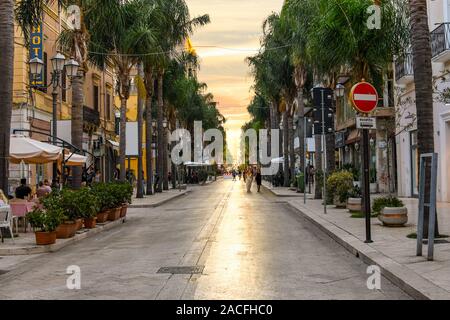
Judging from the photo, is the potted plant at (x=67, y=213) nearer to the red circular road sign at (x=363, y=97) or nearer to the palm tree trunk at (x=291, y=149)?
the red circular road sign at (x=363, y=97)

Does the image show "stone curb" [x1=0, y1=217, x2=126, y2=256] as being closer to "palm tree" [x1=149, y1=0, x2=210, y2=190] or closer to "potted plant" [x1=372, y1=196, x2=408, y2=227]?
"potted plant" [x1=372, y1=196, x2=408, y2=227]

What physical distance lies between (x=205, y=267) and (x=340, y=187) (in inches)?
505

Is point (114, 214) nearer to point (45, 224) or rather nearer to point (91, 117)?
point (45, 224)

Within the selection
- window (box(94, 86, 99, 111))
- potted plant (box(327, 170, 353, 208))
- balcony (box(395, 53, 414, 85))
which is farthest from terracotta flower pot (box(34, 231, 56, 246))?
window (box(94, 86, 99, 111))

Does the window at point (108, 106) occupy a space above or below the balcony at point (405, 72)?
above

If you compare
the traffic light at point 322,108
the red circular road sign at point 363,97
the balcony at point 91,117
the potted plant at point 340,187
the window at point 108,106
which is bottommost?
the potted plant at point 340,187

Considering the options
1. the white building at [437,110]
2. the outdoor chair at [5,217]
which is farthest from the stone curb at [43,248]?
the white building at [437,110]

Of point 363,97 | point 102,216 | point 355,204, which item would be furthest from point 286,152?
point 363,97

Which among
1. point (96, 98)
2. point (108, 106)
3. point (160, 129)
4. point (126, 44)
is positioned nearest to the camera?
point (126, 44)

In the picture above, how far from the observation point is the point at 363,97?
41.1 ft

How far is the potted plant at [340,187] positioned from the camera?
2170 centimetres

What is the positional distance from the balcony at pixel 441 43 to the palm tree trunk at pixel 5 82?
579 inches

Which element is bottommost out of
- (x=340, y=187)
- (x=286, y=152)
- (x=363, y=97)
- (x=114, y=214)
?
(x=114, y=214)
